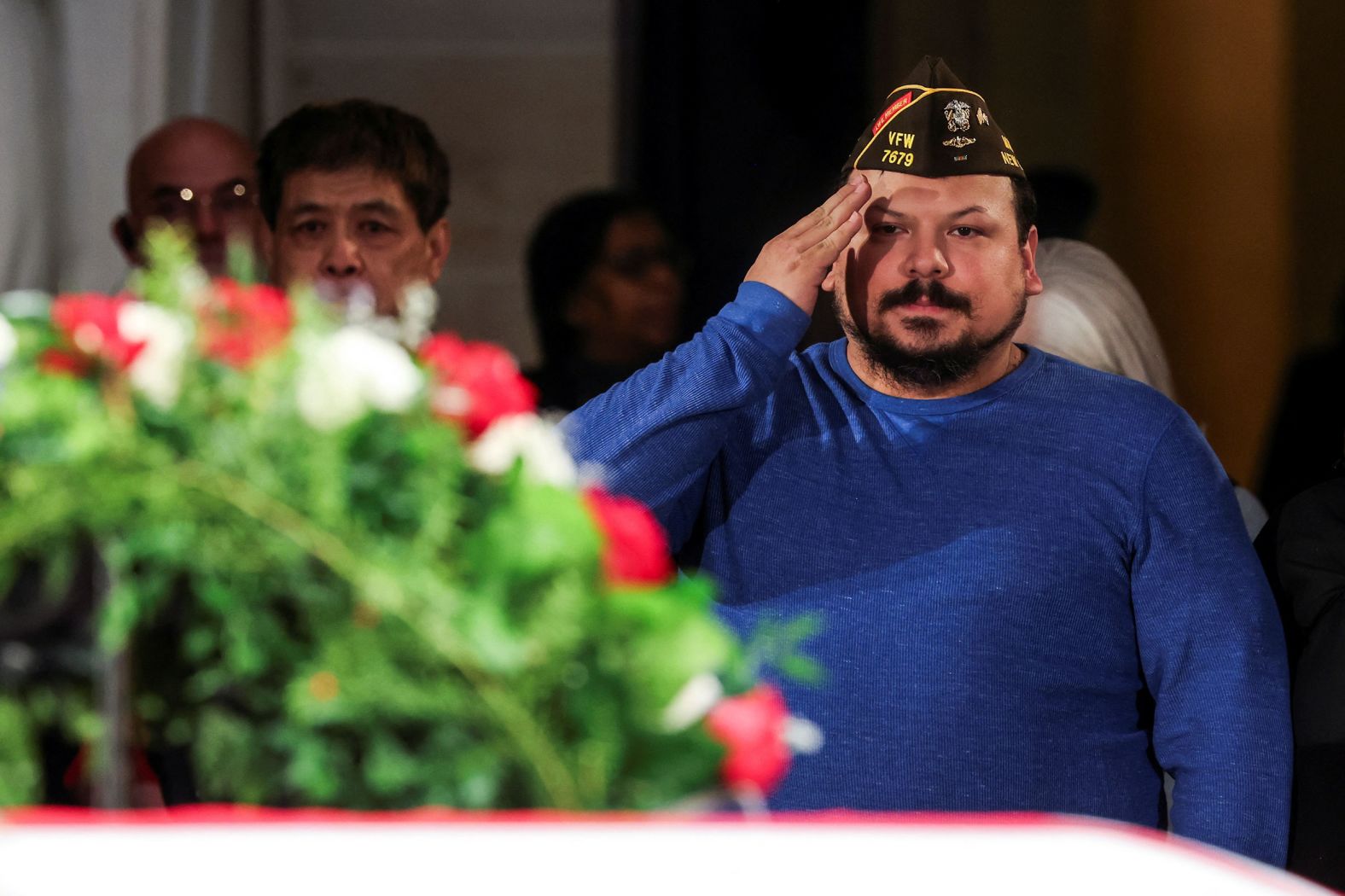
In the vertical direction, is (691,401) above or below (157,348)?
below

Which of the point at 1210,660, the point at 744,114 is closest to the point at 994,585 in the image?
the point at 1210,660

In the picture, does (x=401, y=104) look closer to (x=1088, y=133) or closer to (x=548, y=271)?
(x=548, y=271)

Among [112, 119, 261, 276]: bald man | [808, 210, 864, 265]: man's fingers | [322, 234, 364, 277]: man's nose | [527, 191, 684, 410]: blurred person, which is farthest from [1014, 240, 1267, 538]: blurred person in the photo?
[112, 119, 261, 276]: bald man

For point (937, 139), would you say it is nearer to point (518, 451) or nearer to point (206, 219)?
point (518, 451)

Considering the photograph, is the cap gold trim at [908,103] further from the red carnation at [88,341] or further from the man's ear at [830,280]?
the red carnation at [88,341]

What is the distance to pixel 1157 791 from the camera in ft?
6.07

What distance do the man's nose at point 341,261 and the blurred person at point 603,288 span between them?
57 cm

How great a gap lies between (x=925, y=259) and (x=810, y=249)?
0.14 m

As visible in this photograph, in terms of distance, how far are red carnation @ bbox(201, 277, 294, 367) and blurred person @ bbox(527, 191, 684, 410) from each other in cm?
181

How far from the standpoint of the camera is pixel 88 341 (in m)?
1.06

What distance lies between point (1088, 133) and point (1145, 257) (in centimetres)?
31

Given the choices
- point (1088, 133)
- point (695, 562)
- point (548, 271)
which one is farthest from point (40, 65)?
point (1088, 133)

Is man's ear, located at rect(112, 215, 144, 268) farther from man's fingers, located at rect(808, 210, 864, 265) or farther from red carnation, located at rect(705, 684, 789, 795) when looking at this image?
red carnation, located at rect(705, 684, 789, 795)

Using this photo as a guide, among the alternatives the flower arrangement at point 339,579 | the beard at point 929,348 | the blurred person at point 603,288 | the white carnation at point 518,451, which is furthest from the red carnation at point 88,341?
the blurred person at point 603,288
